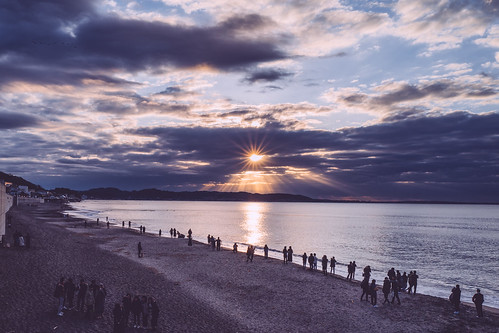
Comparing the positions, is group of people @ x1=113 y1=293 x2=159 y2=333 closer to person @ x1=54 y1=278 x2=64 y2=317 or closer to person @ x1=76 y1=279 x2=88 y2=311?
person @ x1=76 y1=279 x2=88 y2=311

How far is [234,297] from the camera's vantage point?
21.7 meters

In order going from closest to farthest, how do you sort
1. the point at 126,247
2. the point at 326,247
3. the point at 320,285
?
the point at 320,285 < the point at 126,247 < the point at 326,247

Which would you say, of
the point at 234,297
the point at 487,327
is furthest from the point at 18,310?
the point at 487,327

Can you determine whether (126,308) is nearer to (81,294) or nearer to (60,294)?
(81,294)

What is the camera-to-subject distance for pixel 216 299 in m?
21.1

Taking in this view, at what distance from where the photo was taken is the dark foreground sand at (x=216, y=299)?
16.5 metres

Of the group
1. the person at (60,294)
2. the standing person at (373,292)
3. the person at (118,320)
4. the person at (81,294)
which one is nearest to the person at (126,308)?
the person at (118,320)

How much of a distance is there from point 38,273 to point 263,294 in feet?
50.3

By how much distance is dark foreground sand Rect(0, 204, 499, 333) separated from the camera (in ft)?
54.1

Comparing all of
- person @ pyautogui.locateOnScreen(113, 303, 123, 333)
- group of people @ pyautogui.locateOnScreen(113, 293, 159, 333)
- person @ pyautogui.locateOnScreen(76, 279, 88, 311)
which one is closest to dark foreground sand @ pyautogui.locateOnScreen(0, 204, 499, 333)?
person @ pyautogui.locateOnScreen(76, 279, 88, 311)

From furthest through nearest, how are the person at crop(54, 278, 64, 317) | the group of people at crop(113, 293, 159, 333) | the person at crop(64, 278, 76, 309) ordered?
the person at crop(64, 278, 76, 309) → the person at crop(54, 278, 64, 317) → the group of people at crop(113, 293, 159, 333)

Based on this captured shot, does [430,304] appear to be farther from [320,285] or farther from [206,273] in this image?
[206,273]

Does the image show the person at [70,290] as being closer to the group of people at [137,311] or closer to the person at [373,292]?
the group of people at [137,311]

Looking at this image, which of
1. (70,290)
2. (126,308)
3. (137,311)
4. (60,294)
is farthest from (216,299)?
(60,294)
